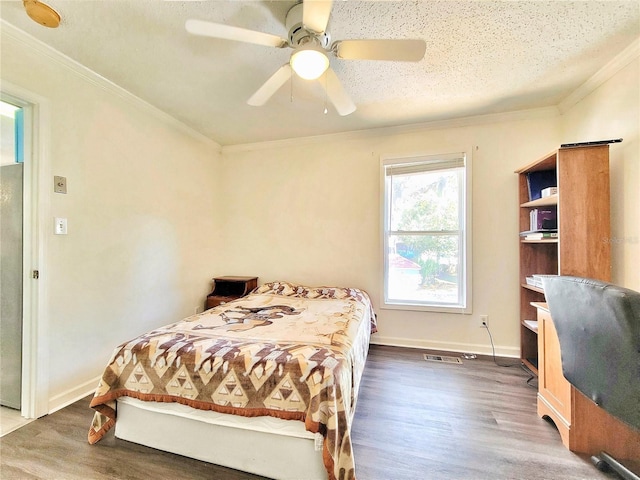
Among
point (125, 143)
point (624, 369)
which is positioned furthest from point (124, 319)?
point (624, 369)

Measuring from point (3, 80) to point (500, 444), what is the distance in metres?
3.72

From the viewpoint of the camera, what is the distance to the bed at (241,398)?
1.25 m

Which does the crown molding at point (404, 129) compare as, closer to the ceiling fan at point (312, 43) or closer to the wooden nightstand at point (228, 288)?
the ceiling fan at point (312, 43)

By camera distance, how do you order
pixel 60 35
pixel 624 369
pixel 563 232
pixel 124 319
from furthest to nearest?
pixel 124 319
pixel 563 232
pixel 60 35
pixel 624 369

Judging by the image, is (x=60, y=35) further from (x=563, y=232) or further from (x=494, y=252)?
(x=494, y=252)

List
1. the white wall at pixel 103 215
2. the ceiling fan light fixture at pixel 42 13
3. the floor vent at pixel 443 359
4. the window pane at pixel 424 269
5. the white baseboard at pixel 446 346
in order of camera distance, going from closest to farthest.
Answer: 1. the ceiling fan light fixture at pixel 42 13
2. the white wall at pixel 103 215
3. the floor vent at pixel 443 359
4. the white baseboard at pixel 446 346
5. the window pane at pixel 424 269

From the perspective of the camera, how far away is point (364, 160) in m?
3.20

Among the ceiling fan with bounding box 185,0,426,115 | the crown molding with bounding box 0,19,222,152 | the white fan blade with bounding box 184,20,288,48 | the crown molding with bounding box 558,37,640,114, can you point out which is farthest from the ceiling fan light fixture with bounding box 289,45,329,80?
the crown molding with bounding box 558,37,640,114

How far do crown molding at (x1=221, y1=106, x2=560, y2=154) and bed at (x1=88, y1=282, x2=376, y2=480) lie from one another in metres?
2.42


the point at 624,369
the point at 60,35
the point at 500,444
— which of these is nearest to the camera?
the point at 624,369

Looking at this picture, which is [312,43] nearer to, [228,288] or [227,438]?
[227,438]

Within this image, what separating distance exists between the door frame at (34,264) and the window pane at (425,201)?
306cm

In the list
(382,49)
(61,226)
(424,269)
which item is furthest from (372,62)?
(61,226)

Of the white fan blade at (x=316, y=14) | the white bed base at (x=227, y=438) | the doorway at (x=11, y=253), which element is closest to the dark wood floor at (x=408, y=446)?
the white bed base at (x=227, y=438)
